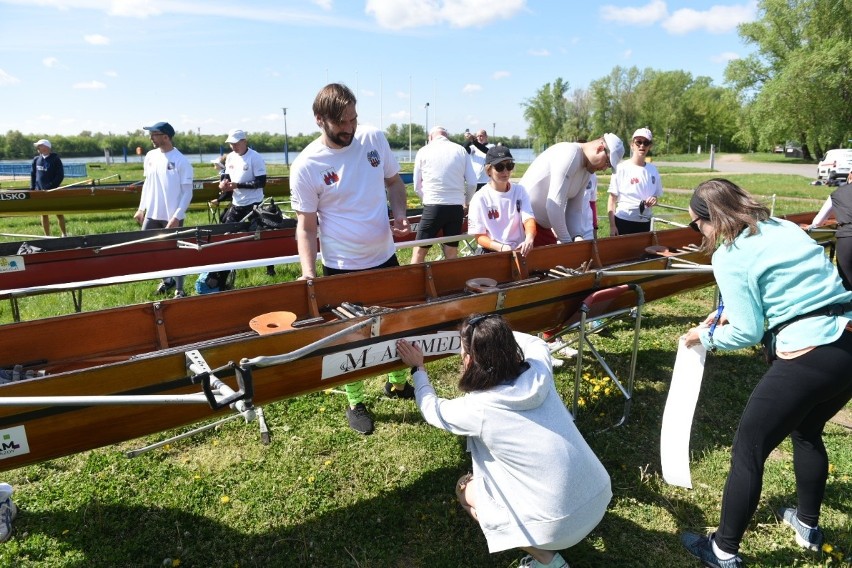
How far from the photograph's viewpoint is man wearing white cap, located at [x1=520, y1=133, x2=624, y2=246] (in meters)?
4.10

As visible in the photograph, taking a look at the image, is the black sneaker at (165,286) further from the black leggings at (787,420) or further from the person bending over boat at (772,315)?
the black leggings at (787,420)

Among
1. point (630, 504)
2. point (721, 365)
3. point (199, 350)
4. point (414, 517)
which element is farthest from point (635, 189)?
point (199, 350)

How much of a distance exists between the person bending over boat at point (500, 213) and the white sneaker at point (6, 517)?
10.6 ft

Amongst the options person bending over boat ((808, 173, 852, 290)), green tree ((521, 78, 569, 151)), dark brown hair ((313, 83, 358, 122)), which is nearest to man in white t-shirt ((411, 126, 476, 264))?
dark brown hair ((313, 83, 358, 122))

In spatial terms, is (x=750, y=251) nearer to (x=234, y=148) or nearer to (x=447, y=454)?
(x=447, y=454)

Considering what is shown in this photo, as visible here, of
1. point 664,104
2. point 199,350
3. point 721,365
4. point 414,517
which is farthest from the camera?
point 664,104

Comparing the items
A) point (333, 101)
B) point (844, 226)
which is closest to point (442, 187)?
point (333, 101)

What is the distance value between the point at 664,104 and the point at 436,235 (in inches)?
2255

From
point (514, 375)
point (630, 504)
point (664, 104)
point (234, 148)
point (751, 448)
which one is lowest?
point (630, 504)

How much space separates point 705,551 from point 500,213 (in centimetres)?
254

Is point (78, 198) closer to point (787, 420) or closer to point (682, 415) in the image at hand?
point (682, 415)

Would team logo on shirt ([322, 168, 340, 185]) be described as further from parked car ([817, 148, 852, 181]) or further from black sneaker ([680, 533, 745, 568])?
parked car ([817, 148, 852, 181])

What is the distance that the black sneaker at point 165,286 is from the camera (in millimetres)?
6301

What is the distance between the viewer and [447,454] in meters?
3.47
